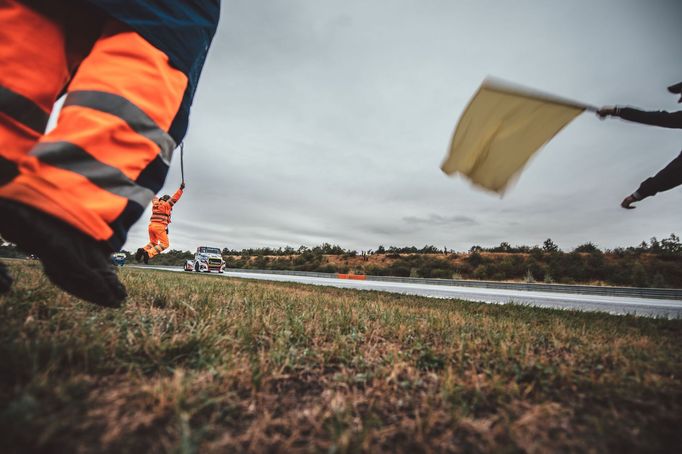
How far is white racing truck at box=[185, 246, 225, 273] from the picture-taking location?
1020 inches

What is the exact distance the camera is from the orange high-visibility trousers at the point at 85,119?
0.96 m

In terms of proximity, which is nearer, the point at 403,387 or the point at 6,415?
the point at 6,415

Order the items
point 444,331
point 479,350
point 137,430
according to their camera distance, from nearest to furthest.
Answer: point 137,430 → point 479,350 → point 444,331

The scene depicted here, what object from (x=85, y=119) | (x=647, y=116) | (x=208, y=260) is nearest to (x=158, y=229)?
(x=85, y=119)

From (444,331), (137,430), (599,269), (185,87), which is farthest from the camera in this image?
(599,269)

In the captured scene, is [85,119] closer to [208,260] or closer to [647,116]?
[647,116]

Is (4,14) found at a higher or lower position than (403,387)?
higher

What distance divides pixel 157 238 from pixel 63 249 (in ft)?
34.2

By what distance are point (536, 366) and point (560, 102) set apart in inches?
101

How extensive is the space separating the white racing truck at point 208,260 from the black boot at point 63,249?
27112 millimetres

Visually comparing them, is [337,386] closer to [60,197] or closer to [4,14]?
[60,197]

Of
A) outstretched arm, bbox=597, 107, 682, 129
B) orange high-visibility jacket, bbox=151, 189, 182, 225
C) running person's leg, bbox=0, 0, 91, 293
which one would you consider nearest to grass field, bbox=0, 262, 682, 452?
running person's leg, bbox=0, 0, 91, 293

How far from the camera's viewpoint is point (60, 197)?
94 cm

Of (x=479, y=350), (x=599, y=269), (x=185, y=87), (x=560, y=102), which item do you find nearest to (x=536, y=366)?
(x=479, y=350)
